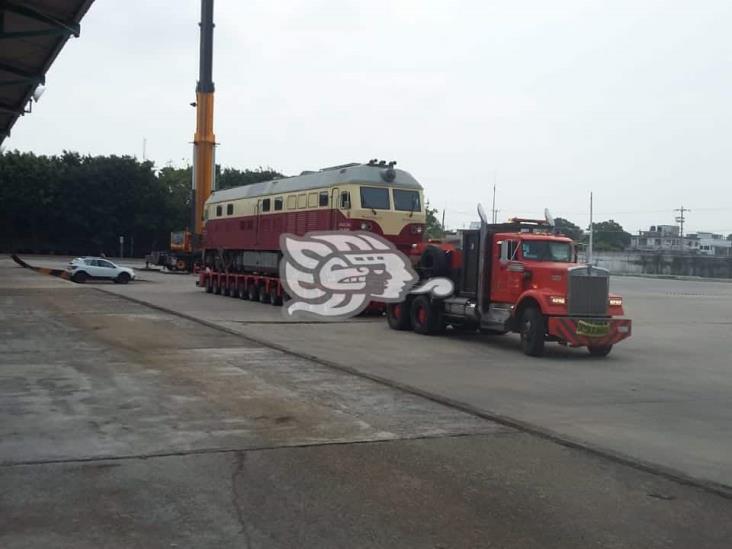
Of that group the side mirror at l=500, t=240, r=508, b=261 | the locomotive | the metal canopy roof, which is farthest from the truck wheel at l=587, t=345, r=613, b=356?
the metal canopy roof

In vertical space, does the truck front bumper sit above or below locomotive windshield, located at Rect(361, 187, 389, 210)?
below

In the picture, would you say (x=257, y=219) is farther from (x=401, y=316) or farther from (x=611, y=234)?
(x=611, y=234)

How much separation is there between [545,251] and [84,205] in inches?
2858

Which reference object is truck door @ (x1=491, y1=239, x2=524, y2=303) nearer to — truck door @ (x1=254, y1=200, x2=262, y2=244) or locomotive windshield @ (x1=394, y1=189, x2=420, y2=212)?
locomotive windshield @ (x1=394, y1=189, x2=420, y2=212)

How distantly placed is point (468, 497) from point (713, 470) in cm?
272

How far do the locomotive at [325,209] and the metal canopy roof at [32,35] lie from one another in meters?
9.23

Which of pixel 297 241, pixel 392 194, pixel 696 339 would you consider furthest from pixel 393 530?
pixel 297 241

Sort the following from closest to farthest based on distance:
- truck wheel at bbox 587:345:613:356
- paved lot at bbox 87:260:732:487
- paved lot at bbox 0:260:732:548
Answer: paved lot at bbox 0:260:732:548, paved lot at bbox 87:260:732:487, truck wheel at bbox 587:345:613:356

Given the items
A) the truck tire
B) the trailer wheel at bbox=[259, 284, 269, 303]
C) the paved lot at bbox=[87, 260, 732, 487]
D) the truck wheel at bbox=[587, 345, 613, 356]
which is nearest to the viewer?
the paved lot at bbox=[87, 260, 732, 487]

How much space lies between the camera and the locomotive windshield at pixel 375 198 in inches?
968

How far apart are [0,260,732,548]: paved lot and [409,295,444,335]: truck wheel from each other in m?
5.82

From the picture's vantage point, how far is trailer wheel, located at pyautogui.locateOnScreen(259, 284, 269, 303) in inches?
1147

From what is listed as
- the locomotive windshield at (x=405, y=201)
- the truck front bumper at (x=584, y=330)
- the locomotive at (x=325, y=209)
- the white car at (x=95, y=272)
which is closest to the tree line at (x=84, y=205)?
the white car at (x=95, y=272)

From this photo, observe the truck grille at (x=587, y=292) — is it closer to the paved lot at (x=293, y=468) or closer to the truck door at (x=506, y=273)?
the truck door at (x=506, y=273)
